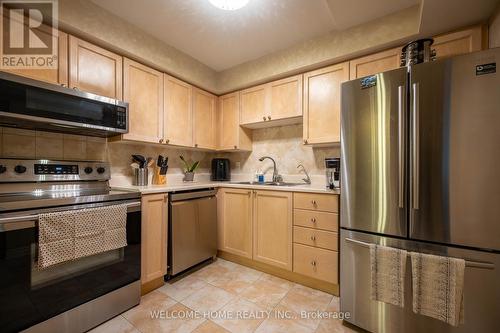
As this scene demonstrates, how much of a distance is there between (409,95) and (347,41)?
1003 mm

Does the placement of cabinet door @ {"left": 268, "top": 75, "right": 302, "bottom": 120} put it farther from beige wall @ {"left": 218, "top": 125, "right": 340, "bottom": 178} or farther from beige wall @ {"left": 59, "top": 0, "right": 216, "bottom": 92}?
beige wall @ {"left": 59, "top": 0, "right": 216, "bottom": 92}

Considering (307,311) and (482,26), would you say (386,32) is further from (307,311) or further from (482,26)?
(307,311)

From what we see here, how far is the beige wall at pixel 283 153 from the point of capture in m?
2.53

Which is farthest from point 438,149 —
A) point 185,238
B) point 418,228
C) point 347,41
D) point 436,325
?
point 185,238

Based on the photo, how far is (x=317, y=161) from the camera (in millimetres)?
2521

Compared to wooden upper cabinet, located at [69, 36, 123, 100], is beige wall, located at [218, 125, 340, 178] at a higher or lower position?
lower

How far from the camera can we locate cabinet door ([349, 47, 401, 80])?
184cm

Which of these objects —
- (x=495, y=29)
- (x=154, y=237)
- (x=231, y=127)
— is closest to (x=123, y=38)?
(x=231, y=127)

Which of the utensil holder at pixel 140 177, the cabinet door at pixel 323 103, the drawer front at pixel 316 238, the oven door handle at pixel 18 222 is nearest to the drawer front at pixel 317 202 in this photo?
the drawer front at pixel 316 238

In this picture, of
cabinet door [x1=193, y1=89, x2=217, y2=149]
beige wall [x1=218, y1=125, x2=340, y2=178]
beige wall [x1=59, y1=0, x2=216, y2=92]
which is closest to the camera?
beige wall [x1=59, y1=0, x2=216, y2=92]

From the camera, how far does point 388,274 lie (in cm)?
132

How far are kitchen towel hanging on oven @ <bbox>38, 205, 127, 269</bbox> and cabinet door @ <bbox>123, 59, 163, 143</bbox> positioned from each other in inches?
31.8

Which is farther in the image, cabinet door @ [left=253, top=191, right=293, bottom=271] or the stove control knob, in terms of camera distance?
cabinet door @ [left=253, top=191, right=293, bottom=271]

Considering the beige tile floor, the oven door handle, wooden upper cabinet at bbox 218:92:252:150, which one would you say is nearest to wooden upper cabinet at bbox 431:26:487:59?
wooden upper cabinet at bbox 218:92:252:150
